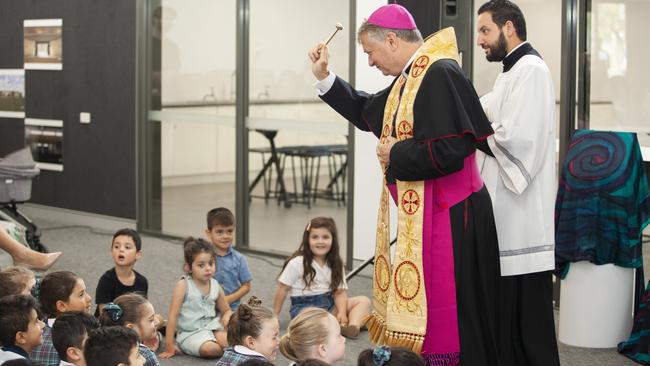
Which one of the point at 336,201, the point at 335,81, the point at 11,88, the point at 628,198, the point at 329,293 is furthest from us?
the point at 11,88

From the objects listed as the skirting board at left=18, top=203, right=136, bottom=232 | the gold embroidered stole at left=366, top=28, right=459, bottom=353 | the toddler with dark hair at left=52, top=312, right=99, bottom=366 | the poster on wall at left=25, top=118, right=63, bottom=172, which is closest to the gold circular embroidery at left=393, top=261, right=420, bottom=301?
the gold embroidered stole at left=366, top=28, right=459, bottom=353

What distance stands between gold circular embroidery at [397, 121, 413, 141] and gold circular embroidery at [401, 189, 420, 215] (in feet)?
0.68

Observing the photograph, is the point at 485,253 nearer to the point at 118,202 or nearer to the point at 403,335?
the point at 403,335

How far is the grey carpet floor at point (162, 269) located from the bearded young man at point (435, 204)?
1223 mm

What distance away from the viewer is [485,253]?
388cm

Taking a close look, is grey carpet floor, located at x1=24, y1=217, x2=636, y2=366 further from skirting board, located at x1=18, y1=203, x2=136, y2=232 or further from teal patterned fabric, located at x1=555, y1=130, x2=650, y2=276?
teal patterned fabric, located at x1=555, y1=130, x2=650, y2=276

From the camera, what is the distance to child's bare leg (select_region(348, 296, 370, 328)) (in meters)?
5.56

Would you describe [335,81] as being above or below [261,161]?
above

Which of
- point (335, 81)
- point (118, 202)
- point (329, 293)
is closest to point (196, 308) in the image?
point (329, 293)

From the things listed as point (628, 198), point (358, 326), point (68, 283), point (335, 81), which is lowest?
point (358, 326)

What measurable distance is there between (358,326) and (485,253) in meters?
1.77

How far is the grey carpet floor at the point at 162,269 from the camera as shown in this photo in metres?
5.14

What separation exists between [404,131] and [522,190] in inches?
26.2

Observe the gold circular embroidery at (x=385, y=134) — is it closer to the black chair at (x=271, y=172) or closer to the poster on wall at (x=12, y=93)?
the black chair at (x=271, y=172)
